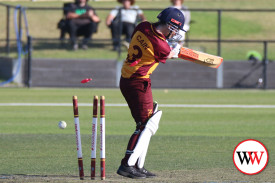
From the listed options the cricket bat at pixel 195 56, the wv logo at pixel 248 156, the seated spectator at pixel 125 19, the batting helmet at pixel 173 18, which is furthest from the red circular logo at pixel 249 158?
the seated spectator at pixel 125 19

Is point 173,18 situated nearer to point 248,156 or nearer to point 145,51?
point 145,51

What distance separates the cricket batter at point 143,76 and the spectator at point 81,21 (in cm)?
1620

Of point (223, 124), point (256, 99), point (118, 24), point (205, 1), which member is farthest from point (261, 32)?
point (223, 124)

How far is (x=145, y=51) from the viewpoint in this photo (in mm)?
7992

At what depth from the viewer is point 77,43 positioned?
81.2 ft

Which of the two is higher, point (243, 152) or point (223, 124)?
point (243, 152)

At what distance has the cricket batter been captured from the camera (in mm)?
7918

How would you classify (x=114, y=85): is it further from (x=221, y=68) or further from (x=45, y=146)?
(x=45, y=146)

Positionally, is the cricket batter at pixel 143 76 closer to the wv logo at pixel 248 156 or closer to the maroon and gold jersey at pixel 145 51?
the maroon and gold jersey at pixel 145 51

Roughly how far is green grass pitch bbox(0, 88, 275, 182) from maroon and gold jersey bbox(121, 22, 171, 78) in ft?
4.46

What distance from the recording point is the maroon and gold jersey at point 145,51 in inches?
313

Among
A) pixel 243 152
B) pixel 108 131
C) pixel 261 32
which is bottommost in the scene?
pixel 261 32

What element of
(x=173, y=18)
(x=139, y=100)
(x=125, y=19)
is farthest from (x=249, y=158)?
(x=125, y=19)

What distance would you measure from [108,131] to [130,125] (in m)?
0.92
